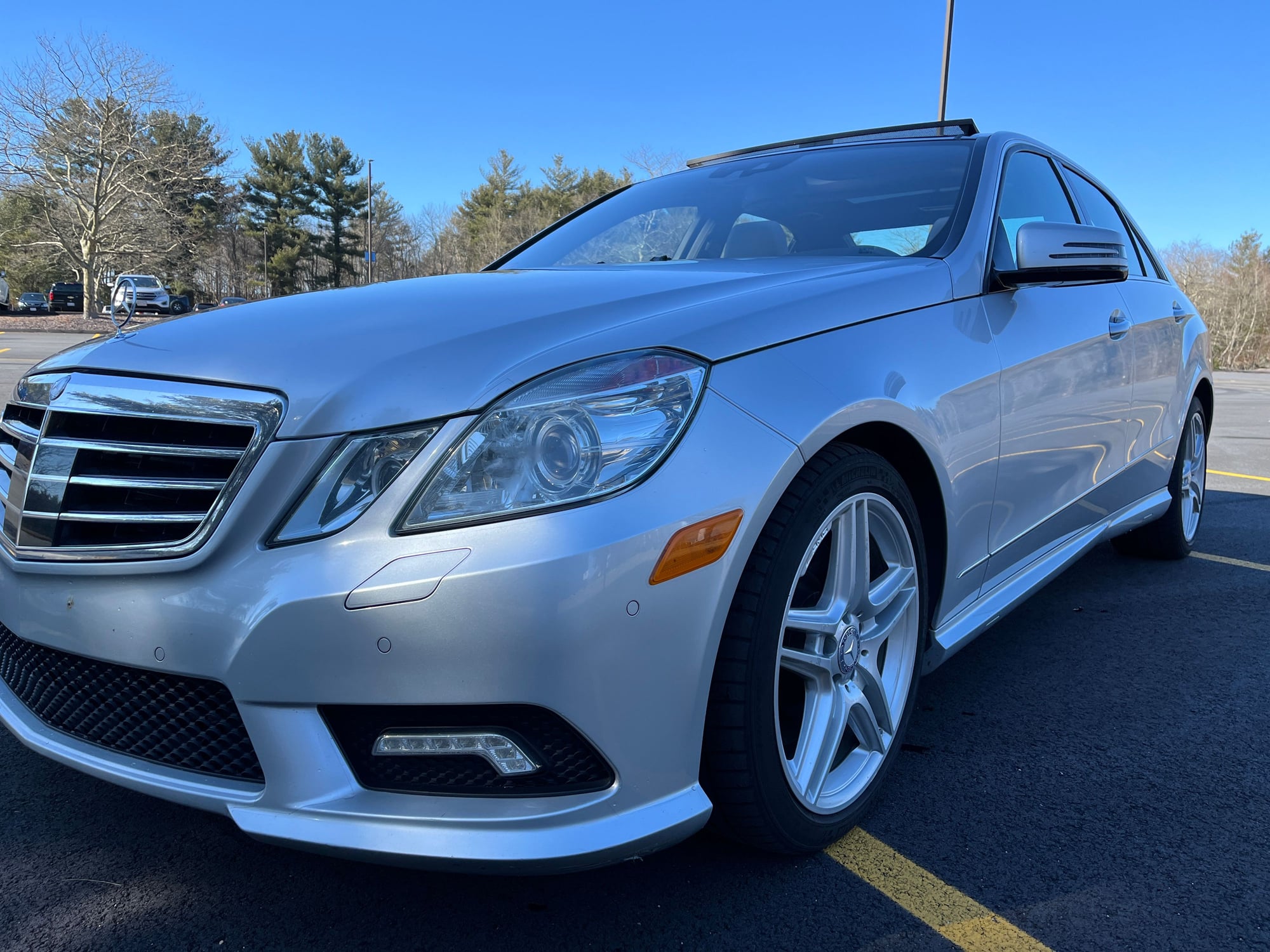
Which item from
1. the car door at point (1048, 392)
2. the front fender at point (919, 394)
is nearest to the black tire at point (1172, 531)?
the car door at point (1048, 392)

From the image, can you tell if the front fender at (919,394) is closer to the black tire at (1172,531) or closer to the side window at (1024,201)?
the side window at (1024,201)

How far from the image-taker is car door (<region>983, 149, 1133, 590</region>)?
7.80ft

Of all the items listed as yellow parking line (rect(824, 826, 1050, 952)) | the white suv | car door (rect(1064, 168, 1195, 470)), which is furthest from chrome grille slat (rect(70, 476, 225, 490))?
the white suv

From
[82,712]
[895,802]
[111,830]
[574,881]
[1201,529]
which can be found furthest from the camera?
[1201,529]

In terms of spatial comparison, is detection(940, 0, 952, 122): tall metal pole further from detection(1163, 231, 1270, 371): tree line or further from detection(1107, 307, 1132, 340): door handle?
detection(1163, 231, 1270, 371): tree line

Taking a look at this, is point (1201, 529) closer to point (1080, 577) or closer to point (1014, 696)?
point (1080, 577)

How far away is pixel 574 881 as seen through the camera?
177cm

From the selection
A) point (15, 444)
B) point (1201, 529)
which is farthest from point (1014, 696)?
point (1201, 529)

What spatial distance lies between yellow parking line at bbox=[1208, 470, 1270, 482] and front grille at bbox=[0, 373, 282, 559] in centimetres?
732

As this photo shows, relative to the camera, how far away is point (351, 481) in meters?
1.42

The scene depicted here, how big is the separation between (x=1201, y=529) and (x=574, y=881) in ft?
15.2

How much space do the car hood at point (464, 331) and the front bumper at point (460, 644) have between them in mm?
101

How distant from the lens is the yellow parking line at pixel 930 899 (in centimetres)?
160

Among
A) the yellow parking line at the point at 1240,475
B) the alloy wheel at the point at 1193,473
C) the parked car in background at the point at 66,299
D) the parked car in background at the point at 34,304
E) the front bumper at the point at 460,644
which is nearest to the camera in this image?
the front bumper at the point at 460,644
